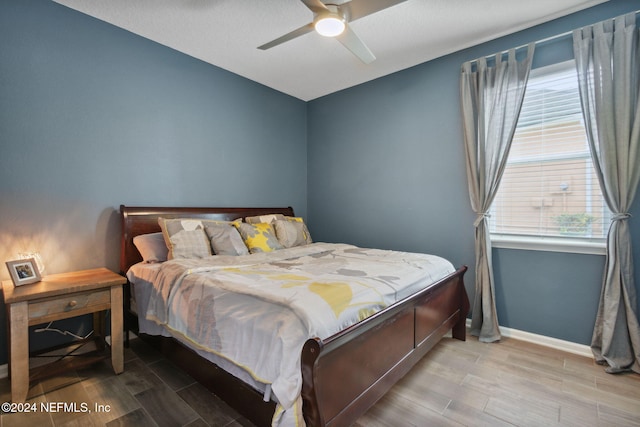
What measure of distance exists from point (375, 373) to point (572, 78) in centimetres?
281

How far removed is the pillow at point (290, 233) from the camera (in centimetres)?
328

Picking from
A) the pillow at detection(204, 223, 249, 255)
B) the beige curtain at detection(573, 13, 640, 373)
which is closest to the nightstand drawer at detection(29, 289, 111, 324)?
the pillow at detection(204, 223, 249, 255)

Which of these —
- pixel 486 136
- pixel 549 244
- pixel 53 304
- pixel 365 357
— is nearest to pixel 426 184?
pixel 486 136

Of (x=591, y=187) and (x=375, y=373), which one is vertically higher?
(x=591, y=187)

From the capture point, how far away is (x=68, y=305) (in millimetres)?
1961

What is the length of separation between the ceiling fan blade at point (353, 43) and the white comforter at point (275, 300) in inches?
64.0

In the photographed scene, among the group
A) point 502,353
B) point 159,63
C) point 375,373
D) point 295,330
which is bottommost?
point 502,353

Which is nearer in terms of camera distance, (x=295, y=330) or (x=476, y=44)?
(x=295, y=330)

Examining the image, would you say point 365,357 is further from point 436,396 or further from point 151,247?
point 151,247

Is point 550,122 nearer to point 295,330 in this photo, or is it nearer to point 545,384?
point 545,384

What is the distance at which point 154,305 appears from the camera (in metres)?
2.20

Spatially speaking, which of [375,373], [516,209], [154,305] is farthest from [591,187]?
[154,305]

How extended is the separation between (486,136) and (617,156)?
0.91 m

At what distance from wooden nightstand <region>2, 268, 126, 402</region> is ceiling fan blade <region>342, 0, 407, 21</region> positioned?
239 centimetres
